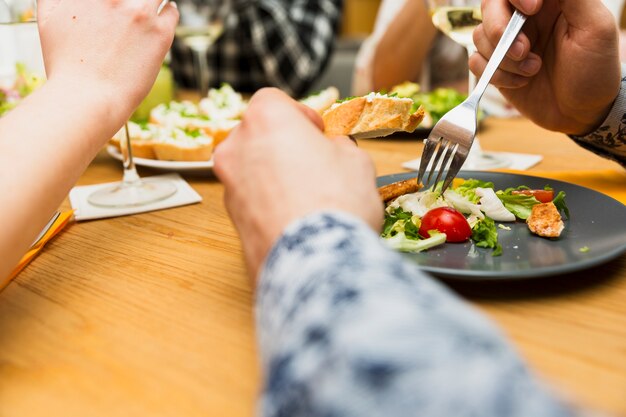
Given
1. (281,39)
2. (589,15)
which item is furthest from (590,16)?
(281,39)

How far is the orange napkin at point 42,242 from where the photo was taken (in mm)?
816

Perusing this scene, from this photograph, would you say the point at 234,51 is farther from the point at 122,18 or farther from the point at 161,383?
the point at 161,383

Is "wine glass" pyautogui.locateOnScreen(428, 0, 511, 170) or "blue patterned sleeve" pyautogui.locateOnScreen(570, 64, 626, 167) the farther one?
"wine glass" pyautogui.locateOnScreen(428, 0, 511, 170)

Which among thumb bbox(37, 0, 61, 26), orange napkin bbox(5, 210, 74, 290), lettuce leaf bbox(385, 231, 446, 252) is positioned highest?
thumb bbox(37, 0, 61, 26)

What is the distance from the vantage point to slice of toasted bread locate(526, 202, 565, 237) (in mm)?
787

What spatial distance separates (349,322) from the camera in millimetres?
385

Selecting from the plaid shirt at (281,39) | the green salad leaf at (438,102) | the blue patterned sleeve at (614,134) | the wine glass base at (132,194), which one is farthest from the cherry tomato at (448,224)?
the plaid shirt at (281,39)

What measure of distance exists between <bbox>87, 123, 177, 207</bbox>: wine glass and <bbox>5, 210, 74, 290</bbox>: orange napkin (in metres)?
0.10

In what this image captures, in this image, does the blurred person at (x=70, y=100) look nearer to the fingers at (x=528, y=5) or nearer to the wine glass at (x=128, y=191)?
the wine glass at (x=128, y=191)

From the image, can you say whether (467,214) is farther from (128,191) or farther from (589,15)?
(128,191)

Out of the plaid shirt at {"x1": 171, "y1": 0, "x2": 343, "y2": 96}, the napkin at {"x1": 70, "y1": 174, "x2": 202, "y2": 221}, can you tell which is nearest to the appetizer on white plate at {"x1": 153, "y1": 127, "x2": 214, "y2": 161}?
the napkin at {"x1": 70, "y1": 174, "x2": 202, "y2": 221}

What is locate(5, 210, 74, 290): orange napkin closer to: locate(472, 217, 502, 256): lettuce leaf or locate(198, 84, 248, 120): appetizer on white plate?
locate(472, 217, 502, 256): lettuce leaf

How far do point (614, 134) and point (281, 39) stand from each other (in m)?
2.86

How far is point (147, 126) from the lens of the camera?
58.0 inches
